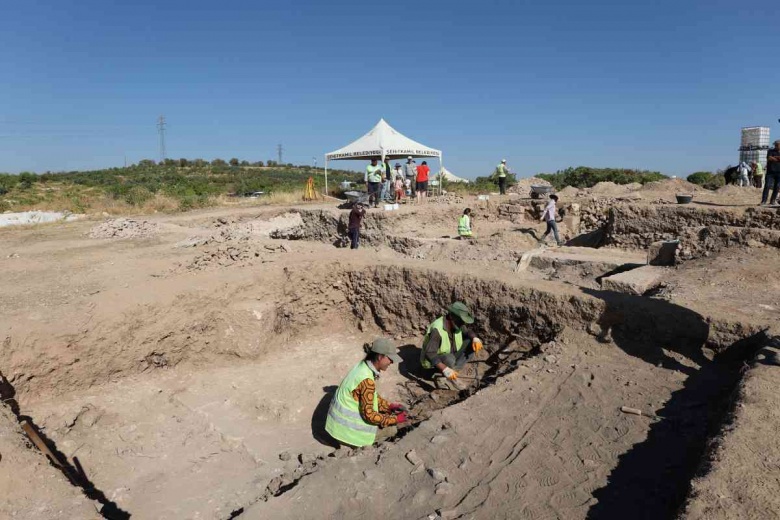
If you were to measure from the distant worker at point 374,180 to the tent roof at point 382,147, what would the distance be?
102 inches

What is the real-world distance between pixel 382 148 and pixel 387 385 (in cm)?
1180

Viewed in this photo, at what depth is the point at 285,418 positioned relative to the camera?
5.50 metres

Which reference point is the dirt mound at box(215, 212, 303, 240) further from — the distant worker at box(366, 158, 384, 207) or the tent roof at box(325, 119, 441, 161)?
the tent roof at box(325, 119, 441, 161)

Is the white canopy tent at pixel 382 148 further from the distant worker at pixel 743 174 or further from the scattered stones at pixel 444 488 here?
the scattered stones at pixel 444 488

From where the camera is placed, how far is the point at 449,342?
590 centimetres

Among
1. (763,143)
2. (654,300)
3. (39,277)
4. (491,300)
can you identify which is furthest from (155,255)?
(763,143)

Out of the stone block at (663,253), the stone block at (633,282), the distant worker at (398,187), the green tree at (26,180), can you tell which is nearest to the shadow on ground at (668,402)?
the stone block at (633,282)

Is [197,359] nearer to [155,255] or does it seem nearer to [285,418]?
[285,418]

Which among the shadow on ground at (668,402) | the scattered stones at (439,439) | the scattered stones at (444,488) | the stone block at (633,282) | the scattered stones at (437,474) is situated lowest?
the scattered stones at (444,488)

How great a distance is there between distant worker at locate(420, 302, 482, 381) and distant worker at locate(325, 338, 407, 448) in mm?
1174

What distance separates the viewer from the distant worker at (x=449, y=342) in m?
5.64

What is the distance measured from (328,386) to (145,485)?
2.44 meters

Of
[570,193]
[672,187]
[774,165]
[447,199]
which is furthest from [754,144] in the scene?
[447,199]

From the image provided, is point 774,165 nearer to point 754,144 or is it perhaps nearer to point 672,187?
point 672,187
